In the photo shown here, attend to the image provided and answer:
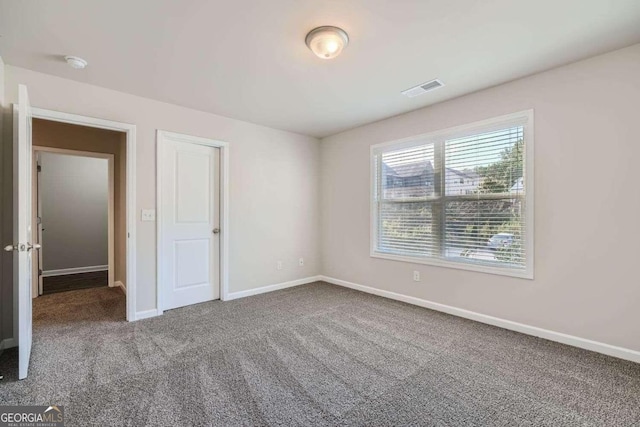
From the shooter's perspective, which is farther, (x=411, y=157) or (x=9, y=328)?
(x=411, y=157)

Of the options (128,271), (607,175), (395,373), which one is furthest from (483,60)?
(128,271)

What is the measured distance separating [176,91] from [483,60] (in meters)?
3.04

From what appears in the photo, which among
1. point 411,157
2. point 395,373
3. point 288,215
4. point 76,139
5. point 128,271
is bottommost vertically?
point 395,373

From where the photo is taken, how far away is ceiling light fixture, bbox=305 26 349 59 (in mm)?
2086

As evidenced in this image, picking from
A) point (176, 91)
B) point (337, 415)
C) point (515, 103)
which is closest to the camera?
point (337, 415)

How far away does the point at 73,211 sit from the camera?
228 inches

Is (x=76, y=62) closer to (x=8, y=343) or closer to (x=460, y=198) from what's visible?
(x=8, y=343)

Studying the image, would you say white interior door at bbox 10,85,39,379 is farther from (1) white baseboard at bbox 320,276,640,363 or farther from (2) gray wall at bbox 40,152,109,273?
(2) gray wall at bbox 40,152,109,273

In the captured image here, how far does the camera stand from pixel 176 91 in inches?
124

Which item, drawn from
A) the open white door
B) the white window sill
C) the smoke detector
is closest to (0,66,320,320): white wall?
the smoke detector

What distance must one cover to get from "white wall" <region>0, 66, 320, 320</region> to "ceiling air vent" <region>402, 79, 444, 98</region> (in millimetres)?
2106

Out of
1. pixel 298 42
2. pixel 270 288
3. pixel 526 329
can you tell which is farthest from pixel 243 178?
pixel 526 329

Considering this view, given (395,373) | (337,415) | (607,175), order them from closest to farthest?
1. (337,415)
2. (395,373)
3. (607,175)

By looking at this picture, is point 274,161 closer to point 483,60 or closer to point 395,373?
point 483,60
